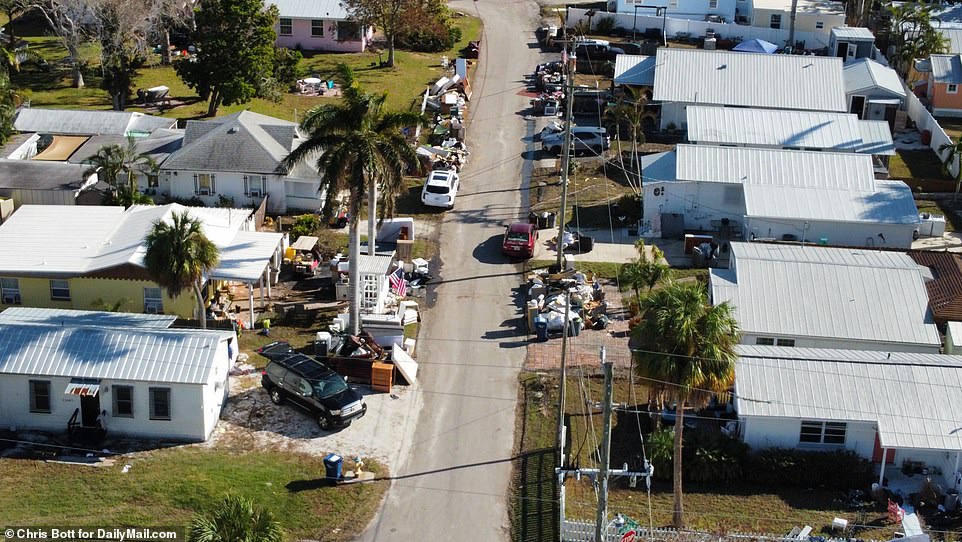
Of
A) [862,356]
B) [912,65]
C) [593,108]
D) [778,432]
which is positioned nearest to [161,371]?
[778,432]

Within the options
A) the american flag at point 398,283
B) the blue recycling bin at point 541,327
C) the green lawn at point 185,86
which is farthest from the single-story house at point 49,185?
the blue recycling bin at point 541,327

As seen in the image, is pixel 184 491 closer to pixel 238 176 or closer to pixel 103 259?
pixel 103 259

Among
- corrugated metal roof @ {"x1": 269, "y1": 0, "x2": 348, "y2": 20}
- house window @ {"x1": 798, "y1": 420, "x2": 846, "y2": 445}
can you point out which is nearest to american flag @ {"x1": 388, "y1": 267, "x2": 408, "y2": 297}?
house window @ {"x1": 798, "y1": 420, "x2": 846, "y2": 445}

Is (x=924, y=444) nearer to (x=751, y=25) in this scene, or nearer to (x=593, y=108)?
(x=593, y=108)

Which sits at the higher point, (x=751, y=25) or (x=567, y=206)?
(x=751, y=25)

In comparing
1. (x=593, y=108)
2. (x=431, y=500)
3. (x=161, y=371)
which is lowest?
(x=431, y=500)

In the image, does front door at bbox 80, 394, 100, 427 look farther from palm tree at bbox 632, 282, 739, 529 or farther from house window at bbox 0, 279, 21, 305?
palm tree at bbox 632, 282, 739, 529
